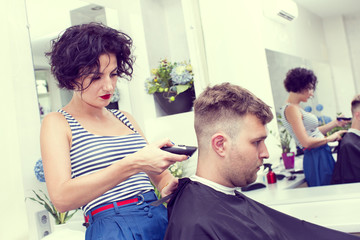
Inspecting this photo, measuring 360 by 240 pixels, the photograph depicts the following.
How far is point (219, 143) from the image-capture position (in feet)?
4.67

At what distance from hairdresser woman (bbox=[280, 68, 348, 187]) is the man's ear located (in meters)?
1.19

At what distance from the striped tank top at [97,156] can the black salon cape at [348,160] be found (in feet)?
4.91

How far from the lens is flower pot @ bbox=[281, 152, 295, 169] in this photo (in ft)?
8.39

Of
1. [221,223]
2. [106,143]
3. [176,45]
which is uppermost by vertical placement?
[176,45]

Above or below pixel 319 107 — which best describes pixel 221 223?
below

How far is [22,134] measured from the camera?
6.89 feet

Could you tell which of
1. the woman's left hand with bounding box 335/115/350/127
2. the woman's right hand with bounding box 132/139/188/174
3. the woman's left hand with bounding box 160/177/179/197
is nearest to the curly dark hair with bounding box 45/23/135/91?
the woman's right hand with bounding box 132/139/188/174

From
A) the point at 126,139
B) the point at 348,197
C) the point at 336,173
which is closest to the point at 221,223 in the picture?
the point at 126,139

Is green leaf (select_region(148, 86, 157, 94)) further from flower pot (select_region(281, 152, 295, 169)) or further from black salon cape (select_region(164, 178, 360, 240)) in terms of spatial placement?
black salon cape (select_region(164, 178, 360, 240))

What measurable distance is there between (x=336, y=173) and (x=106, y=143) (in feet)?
5.44

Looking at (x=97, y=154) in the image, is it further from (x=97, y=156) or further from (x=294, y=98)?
(x=294, y=98)

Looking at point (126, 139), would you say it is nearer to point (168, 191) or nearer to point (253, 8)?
point (168, 191)

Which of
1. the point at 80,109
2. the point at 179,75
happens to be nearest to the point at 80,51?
the point at 80,109

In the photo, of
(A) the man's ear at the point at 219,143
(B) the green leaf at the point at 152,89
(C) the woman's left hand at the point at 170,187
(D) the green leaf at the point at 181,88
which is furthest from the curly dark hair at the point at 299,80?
(C) the woman's left hand at the point at 170,187
